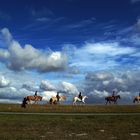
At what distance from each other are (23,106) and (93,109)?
40.5 feet

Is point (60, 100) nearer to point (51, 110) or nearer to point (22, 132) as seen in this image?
point (51, 110)

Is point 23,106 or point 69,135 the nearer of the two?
point 69,135

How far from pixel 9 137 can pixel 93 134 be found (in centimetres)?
597

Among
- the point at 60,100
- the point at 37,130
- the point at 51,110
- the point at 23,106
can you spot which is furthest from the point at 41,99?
the point at 37,130

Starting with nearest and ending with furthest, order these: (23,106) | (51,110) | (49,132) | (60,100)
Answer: (49,132) → (51,110) → (23,106) → (60,100)

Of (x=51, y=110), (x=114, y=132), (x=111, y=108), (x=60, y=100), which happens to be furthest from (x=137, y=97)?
(x=114, y=132)

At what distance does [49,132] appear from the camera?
3053 cm

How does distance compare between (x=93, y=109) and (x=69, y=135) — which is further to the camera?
(x=93, y=109)

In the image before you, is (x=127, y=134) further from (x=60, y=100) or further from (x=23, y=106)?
(x=60, y=100)

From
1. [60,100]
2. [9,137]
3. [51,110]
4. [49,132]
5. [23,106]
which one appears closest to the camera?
[9,137]

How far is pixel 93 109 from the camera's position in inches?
2473

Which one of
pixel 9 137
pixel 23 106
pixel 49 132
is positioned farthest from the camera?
pixel 23 106

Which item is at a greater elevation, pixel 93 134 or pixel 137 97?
pixel 137 97

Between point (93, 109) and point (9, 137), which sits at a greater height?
point (93, 109)
